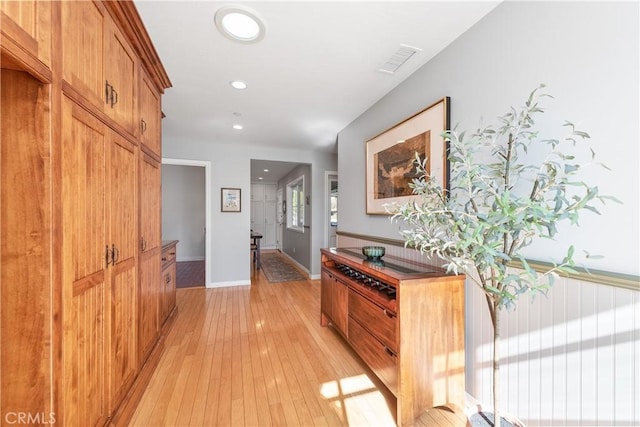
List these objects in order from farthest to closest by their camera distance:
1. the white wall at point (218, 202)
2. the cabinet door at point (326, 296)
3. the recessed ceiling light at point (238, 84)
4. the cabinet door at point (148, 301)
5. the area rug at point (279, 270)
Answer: the area rug at point (279, 270), the white wall at point (218, 202), the cabinet door at point (326, 296), the recessed ceiling light at point (238, 84), the cabinet door at point (148, 301)

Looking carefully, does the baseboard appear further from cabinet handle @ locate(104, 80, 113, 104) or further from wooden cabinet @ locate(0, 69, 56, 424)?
wooden cabinet @ locate(0, 69, 56, 424)

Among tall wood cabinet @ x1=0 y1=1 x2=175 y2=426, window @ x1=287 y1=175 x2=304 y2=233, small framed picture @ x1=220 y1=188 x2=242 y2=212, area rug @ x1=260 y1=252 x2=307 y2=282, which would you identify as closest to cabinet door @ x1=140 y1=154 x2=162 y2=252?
tall wood cabinet @ x1=0 y1=1 x2=175 y2=426

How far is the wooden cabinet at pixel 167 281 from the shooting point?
2.64 meters

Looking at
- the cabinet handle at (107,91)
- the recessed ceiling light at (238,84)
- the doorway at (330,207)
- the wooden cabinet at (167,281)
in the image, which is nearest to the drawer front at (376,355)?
the wooden cabinet at (167,281)

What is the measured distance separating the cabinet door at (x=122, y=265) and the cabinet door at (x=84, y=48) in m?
0.30

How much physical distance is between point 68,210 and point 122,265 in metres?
0.63

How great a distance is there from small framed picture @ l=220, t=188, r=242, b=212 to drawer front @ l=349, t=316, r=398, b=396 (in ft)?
10.5

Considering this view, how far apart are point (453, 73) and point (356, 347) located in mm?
2225

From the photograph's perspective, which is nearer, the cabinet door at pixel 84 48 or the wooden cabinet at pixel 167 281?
the cabinet door at pixel 84 48

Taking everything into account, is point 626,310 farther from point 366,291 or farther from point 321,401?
point 321,401

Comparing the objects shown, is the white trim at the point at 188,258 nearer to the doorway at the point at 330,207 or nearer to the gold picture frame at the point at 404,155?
the doorway at the point at 330,207

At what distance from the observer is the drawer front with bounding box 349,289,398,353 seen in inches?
63.4

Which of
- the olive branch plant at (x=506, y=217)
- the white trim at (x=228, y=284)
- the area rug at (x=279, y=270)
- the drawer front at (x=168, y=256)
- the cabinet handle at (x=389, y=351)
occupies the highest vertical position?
the olive branch plant at (x=506, y=217)

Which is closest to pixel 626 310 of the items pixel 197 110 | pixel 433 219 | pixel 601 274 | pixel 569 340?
pixel 601 274
